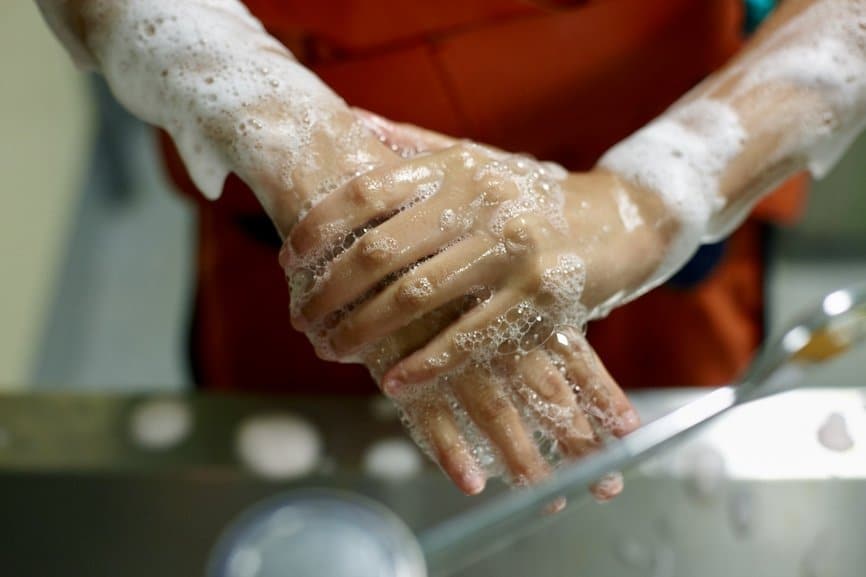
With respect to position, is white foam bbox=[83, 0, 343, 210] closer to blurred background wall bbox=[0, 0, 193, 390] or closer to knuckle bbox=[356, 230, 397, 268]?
knuckle bbox=[356, 230, 397, 268]

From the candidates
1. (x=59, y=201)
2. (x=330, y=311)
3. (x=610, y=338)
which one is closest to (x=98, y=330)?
(x=59, y=201)

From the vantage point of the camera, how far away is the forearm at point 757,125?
50cm

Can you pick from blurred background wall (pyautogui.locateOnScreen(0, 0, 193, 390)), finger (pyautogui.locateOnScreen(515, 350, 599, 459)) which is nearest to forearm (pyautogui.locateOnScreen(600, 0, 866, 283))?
finger (pyautogui.locateOnScreen(515, 350, 599, 459))

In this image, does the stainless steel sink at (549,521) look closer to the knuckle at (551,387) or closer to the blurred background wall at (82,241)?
the knuckle at (551,387)

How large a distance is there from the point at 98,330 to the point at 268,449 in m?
0.70

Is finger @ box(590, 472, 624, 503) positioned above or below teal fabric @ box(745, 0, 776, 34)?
below

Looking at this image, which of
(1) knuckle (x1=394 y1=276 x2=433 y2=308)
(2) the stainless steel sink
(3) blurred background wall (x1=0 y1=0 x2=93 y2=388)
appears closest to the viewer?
(1) knuckle (x1=394 y1=276 x2=433 y2=308)

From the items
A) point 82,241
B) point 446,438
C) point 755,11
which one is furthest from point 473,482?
point 82,241

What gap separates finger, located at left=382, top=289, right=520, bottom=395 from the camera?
0.43 m

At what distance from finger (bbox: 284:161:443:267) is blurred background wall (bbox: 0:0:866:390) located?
1.52ft

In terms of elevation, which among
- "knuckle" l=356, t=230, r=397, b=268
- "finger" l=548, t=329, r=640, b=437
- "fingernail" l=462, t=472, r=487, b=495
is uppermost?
"knuckle" l=356, t=230, r=397, b=268

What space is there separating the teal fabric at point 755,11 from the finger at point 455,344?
1.23 feet

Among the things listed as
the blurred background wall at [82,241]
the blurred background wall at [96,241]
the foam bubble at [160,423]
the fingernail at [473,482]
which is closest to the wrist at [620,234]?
the fingernail at [473,482]

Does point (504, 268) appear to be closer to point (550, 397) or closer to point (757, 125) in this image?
point (550, 397)
